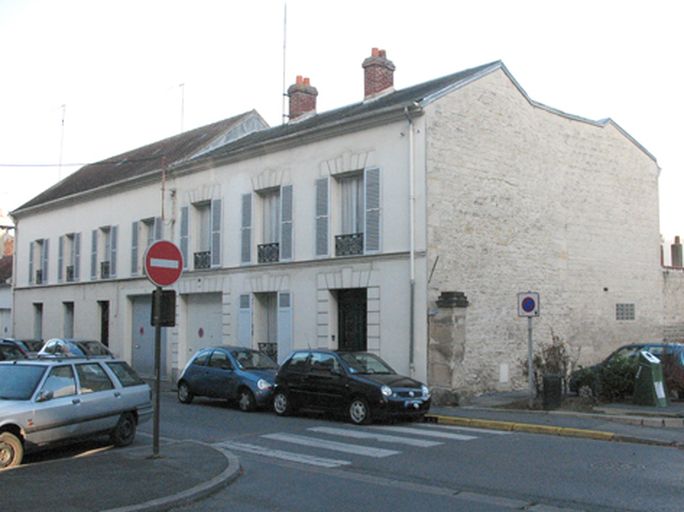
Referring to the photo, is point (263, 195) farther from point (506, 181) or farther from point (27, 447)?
point (27, 447)

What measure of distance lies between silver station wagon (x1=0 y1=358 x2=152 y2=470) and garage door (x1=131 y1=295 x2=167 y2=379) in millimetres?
15410

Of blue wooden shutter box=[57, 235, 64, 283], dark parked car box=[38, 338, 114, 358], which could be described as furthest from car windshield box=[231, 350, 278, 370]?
blue wooden shutter box=[57, 235, 64, 283]

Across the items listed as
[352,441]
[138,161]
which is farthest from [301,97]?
[352,441]

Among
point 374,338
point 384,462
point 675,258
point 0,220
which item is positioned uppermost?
point 0,220

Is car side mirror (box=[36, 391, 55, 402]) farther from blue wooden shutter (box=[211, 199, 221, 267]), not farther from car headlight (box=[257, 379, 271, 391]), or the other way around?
blue wooden shutter (box=[211, 199, 221, 267])

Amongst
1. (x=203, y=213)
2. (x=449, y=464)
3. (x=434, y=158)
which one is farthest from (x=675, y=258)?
(x=449, y=464)

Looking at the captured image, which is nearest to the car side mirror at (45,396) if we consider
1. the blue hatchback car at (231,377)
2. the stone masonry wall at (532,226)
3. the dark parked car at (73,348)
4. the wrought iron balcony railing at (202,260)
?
the blue hatchback car at (231,377)

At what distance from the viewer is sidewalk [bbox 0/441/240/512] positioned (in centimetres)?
724

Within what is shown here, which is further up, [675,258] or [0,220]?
[0,220]

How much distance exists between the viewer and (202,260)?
79.2 feet

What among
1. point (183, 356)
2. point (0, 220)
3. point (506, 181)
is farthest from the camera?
point (0, 220)

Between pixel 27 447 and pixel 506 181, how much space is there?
46.5 feet

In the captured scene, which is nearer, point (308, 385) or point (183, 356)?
point (308, 385)

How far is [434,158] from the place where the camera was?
1750cm
